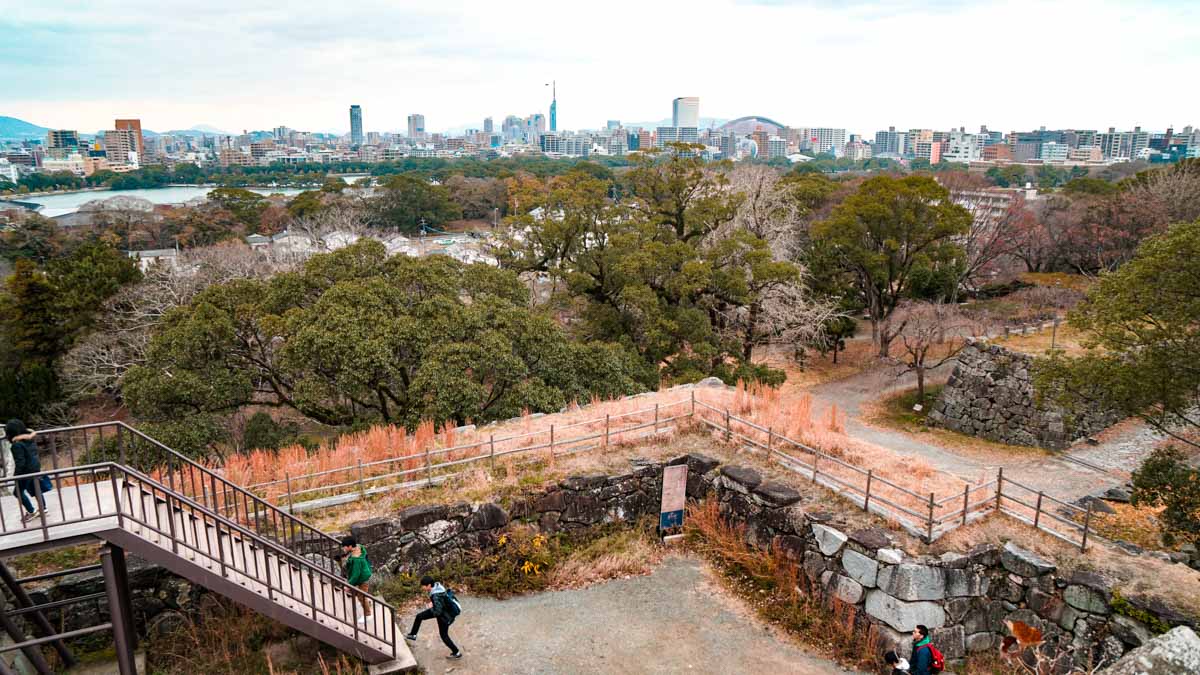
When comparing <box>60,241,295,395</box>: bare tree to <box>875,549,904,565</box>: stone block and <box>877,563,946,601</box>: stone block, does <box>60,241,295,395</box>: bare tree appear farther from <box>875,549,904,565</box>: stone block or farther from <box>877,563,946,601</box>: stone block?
<box>877,563,946,601</box>: stone block

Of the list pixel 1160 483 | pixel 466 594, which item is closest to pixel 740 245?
pixel 1160 483

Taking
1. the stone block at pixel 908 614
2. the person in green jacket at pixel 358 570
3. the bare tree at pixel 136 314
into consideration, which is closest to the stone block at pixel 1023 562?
the stone block at pixel 908 614

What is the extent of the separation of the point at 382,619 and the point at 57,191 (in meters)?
135

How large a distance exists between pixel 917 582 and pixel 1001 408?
603 inches

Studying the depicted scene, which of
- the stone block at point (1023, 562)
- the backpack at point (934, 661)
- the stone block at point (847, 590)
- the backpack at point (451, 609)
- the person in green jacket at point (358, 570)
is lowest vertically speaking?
the stone block at point (847, 590)

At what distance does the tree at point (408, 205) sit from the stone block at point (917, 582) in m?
54.4

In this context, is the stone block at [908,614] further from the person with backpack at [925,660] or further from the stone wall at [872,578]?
the person with backpack at [925,660]

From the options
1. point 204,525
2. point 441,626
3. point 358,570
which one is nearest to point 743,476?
point 441,626

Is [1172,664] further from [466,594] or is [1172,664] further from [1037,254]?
[1037,254]

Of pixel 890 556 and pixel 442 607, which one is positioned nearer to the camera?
pixel 442 607

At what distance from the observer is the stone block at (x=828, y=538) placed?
9.69 m

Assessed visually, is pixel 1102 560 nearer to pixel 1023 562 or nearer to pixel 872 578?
pixel 1023 562

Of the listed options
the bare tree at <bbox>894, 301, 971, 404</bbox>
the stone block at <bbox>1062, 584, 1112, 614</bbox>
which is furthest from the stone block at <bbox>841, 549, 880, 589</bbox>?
the bare tree at <bbox>894, 301, 971, 404</bbox>

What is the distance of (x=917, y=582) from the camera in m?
8.92
